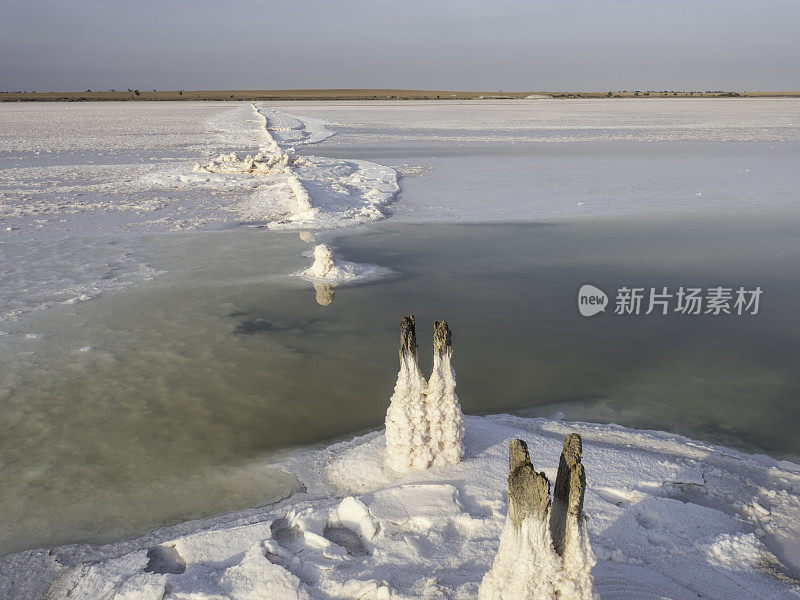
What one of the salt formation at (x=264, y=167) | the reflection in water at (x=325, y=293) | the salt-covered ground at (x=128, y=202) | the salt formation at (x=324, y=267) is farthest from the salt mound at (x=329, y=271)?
the salt formation at (x=264, y=167)

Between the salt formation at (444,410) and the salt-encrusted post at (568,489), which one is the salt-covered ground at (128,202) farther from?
the salt-encrusted post at (568,489)

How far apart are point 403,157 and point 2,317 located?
55.8ft

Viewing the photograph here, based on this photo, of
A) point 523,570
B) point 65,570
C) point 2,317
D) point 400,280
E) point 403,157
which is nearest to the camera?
point 523,570

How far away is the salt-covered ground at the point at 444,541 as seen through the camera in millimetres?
2863

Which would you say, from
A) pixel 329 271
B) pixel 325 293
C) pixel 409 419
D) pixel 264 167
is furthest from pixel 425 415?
pixel 264 167

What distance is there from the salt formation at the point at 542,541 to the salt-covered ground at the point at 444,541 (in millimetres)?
349

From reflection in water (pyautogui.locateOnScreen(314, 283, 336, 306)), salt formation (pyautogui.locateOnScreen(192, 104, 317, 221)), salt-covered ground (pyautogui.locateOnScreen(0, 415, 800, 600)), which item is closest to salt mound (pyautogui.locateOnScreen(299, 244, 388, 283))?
reflection in water (pyautogui.locateOnScreen(314, 283, 336, 306))

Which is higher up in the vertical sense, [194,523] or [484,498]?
[484,498]

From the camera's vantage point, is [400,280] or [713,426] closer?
[713,426]

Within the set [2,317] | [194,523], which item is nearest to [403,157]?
[2,317]

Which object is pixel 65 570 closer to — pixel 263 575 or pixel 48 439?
pixel 263 575

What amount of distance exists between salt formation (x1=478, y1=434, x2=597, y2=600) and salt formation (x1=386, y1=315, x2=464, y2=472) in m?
1.34

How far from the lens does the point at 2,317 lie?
6758 millimetres

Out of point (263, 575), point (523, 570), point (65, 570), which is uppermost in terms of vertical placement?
point (523, 570)
